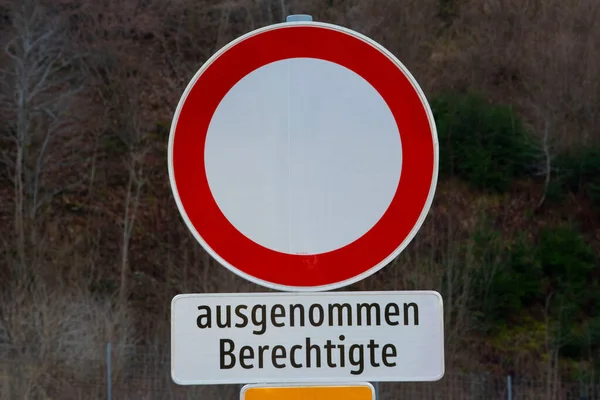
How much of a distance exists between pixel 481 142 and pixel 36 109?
386 inches

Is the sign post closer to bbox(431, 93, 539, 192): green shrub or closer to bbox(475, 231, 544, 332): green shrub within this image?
bbox(475, 231, 544, 332): green shrub

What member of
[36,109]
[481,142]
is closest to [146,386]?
[36,109]

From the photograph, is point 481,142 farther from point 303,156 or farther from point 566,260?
point 303,156

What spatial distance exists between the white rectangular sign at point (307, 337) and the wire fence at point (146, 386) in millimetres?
11020

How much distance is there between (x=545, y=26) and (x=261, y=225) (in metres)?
21.9

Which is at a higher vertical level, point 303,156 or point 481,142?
point 481,142

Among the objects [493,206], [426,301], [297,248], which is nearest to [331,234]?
[297,248]

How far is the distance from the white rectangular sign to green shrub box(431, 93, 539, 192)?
17.9m

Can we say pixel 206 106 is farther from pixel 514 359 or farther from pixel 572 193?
pixel 572 193

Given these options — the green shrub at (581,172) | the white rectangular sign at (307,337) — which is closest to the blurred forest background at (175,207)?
the green shrub at (581,172)

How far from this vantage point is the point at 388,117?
1.62 metres

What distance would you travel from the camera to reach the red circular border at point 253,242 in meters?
1.57

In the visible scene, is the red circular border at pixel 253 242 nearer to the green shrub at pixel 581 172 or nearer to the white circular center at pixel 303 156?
the white circular center at pixel 303 156

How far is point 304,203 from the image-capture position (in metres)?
1.57
